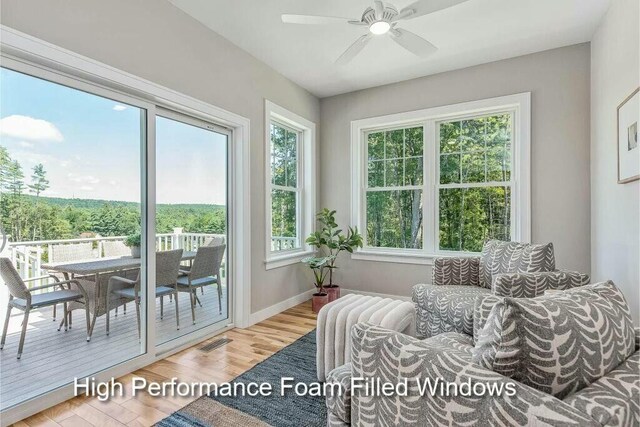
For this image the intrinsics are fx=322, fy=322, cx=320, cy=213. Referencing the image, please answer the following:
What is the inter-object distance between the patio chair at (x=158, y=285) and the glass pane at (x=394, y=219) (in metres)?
2.46

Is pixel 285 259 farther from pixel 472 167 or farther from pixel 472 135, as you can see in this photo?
pixel 472 135

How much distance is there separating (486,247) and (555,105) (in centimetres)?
164

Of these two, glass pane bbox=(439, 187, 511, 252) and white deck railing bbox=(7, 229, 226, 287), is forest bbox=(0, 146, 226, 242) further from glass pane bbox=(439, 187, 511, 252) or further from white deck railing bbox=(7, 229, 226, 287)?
glass pane bbox=(439, 187, 511, 252)

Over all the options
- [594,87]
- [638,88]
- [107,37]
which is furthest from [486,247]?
[107,37]

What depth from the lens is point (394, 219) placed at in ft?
13.7

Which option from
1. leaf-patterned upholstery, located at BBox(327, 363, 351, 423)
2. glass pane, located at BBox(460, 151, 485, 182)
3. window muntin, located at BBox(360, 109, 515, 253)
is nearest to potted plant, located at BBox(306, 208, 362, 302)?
window muntin, located at BBox(360, 109, 515, 253)

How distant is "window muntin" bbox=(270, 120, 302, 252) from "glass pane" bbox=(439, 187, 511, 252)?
184cm

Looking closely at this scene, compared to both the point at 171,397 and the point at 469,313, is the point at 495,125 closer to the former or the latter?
the point at 469,313

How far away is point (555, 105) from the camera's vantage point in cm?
321

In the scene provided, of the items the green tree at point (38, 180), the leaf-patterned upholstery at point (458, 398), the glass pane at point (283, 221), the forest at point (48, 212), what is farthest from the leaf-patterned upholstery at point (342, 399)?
the glass pane at point (283, 221)

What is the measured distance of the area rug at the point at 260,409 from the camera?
5.81 ft

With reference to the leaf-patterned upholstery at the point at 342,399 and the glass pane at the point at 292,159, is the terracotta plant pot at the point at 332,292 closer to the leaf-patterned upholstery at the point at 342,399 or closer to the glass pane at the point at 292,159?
the glass pane at the point at 292,159

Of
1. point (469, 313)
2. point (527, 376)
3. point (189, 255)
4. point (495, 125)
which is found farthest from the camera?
point (495, 125)

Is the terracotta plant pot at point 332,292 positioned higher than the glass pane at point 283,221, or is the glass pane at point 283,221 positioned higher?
the glass pane at point 283,221
